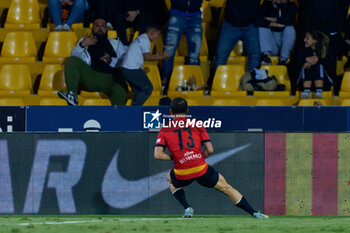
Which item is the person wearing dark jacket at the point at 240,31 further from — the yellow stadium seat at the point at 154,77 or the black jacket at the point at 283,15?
the yellow stadium seat at the point at 154,77

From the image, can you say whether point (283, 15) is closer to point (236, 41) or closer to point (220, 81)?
point (236, 41)

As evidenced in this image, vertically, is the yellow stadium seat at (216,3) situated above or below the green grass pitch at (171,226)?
above

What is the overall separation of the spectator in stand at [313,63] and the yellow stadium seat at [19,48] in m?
4.98

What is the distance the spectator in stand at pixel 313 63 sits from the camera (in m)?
13.0

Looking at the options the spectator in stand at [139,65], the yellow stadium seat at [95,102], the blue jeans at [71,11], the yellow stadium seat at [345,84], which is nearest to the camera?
the spectator in stand at [139,65]

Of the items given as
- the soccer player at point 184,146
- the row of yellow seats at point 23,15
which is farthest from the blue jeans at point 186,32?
the soccer player at point 184,146

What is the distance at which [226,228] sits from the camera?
717cm

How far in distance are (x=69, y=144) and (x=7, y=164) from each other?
2.84ft

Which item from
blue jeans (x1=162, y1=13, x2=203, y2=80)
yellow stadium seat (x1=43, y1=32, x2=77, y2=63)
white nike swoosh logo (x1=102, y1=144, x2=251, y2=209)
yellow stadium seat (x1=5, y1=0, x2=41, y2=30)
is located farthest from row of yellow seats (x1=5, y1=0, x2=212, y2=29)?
white nike swoosh logo (x1=102, y1=144, x2=251, y2=209)

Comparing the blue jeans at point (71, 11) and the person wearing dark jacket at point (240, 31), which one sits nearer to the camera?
the person wearing dark jacket at point (240, 31)

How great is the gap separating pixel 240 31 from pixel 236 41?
0.65 ft

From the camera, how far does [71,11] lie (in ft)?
45.7

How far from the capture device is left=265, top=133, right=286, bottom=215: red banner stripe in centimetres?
990

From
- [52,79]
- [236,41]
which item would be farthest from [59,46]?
[236,41]
